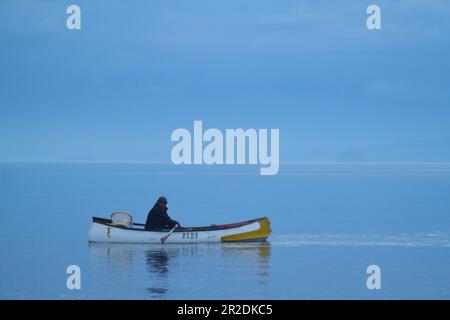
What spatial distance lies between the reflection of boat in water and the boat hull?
12cm

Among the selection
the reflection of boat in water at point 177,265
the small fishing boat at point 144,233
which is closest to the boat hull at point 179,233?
the small fishing boat at point 144,233

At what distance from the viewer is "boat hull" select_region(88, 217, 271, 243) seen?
16484mm

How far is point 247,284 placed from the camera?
43.8ft

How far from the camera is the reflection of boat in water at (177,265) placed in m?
13.2

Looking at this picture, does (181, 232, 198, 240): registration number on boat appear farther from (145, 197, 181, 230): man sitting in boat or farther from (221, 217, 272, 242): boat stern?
(221, 217, 272, 242): boat stern

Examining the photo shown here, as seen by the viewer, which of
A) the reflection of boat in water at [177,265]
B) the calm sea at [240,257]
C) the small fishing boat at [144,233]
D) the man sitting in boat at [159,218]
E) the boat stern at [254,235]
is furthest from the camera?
the boat stern at [254,235]

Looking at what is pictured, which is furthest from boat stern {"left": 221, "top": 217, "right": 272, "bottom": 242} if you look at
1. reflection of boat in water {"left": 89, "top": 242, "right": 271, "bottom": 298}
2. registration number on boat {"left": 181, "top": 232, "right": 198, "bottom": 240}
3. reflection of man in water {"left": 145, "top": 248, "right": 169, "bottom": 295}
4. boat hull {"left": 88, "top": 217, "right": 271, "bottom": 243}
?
Result: reflection of man in water {"left": 145, "top": 248, "right": 169, "bottom": 295}

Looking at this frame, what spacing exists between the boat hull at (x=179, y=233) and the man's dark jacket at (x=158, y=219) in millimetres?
128

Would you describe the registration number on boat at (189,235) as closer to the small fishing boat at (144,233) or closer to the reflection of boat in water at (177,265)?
the small fishing boat at (144,233)

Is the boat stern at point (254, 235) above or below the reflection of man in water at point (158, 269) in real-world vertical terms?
above

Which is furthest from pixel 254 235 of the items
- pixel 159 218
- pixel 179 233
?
pixel 159 218

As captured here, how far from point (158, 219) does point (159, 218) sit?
4cm
